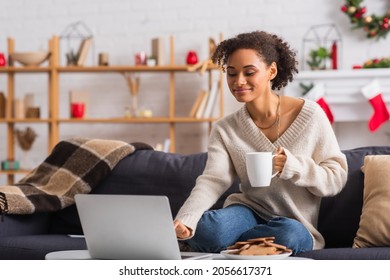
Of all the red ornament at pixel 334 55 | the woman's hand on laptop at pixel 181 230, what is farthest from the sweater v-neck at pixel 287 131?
the red ornament at pixel 334 55

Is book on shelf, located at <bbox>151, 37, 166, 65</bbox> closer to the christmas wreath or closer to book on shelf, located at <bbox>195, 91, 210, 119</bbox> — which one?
book on shelf, located at <bbox>195, 91, 210, 119</bbox>

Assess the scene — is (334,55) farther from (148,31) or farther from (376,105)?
(148,31)

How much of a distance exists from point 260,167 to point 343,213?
722 millimetres

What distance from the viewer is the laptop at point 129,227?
6.57ft

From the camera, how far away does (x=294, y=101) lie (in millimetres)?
2816

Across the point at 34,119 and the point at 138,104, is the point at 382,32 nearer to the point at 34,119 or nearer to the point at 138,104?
the point at 138,104

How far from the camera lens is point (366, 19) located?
5.57 metres

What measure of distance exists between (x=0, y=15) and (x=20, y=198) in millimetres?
3184

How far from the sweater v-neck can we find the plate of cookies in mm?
664

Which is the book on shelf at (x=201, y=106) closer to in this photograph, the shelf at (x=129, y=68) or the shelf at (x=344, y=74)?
the shelf at (x=129, y=68)

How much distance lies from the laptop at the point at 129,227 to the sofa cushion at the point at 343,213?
0.88 meters

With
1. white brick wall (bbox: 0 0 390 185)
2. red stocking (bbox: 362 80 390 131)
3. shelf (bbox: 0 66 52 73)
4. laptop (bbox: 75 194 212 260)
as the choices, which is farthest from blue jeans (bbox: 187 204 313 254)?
shelf (bbox: 0 66 52 73)

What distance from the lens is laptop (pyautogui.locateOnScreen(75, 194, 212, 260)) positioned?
6.57 ft
